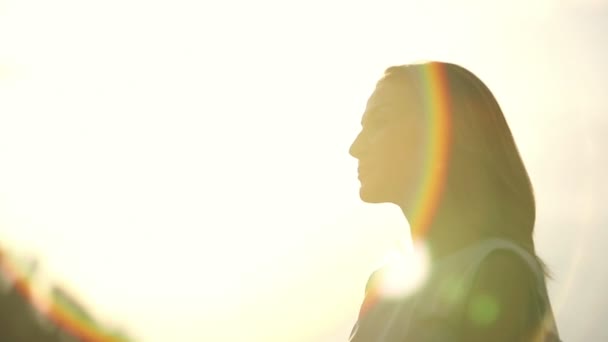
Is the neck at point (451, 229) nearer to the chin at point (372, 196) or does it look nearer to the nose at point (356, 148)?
the chin at point (372, 196)

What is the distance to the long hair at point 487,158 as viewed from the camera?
10.8 feet

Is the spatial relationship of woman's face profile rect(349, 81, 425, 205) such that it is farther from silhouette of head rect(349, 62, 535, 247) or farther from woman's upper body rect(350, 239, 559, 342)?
woman's upper body rect(350, 239, 559, 342)

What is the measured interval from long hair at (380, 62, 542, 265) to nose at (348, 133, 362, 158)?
0.60m

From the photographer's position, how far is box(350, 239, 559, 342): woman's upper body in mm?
2619

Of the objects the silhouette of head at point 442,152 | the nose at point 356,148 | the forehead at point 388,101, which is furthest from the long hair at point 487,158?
the nose at point 356,148

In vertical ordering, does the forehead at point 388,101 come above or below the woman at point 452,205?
above


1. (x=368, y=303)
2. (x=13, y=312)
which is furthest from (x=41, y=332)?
(x=368, y=303)

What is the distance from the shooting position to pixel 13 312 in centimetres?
2788

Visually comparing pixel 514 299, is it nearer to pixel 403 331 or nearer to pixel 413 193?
pixel 403 331

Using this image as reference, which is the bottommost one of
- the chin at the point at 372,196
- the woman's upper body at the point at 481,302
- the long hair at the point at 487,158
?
the woman's upper body at the point at 481,302

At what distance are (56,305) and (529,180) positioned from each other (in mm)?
36847

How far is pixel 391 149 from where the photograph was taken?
12.9ft

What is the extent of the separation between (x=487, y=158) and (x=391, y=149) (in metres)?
0.64

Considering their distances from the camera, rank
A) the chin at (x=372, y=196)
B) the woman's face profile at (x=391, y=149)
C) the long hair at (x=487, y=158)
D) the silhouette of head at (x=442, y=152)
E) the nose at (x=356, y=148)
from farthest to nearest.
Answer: the nose at (x=356, y=148)
the chin at (x=372, y=196)
the woman's face profile at (x=391, y=149)
the silhouette of head at (x=442, y=152)
the long hair at (x=487, y=158)
